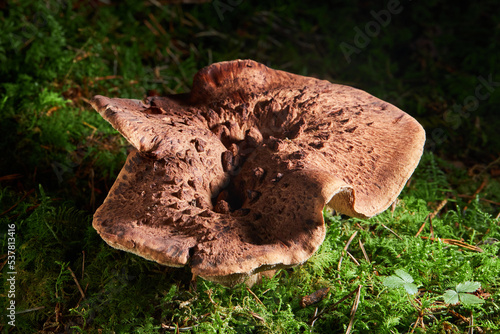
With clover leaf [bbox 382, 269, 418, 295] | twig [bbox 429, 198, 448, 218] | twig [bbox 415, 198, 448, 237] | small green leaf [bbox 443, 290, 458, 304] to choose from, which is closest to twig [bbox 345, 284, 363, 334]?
clover leaf [bbox 382, 269, 418, 295]

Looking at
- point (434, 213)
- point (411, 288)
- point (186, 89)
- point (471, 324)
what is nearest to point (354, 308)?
point (411, 288)

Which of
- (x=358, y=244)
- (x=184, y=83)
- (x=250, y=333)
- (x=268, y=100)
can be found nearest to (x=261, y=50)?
(x=184, y=83)

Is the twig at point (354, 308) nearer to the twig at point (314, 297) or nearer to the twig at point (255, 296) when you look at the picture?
the twig at point (314, 297)

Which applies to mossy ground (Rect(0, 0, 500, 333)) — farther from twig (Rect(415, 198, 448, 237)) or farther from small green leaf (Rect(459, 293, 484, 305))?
small green leaf (Rect(459, 293, 484, 305))

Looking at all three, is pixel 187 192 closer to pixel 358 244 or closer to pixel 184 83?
pixel 358 244

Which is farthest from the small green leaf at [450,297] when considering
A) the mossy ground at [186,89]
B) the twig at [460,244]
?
the twig at [460,244]
